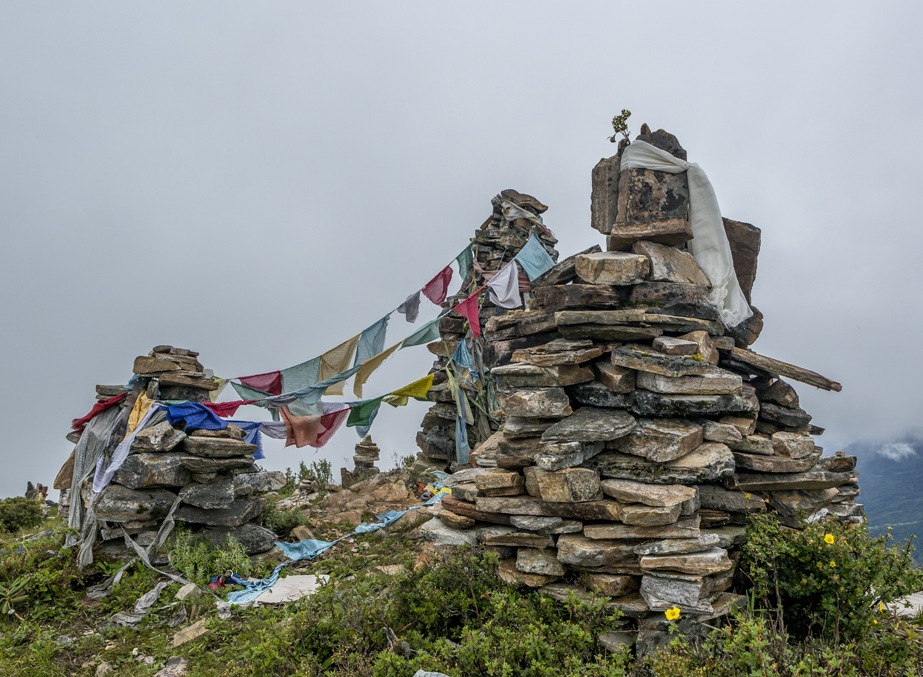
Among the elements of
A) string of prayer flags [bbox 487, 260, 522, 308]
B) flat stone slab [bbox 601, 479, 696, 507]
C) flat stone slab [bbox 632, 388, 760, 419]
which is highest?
string of prayer flags [bbox 487, 260, 522, 308]

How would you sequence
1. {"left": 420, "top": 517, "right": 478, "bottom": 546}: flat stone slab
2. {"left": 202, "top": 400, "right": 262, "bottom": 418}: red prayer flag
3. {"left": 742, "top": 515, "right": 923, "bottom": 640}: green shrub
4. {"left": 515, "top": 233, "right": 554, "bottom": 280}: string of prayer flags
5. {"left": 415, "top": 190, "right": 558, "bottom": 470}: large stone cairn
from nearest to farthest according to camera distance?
{"left": 742, "top": 515, "right": 923, "bottom": 640}: green shrub
{"left": 420, "top": 517, "right": 478, "bottom": 546}: flat stone slab
{"left": 202, "top": 400, "right": 262, "bottom": 418}: red prayer flag
{"left": 515, "top": 233, "right": 554, "bottom": 280}: string of prayer flags
{"left": 415, "top": 190, "right": 558, "bottom": 470}: large stone cairn

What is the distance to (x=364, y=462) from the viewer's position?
14.2m

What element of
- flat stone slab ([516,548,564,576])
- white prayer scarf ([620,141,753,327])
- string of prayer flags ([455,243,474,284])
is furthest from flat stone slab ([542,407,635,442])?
string of prayer flags ([455,243,474,284])

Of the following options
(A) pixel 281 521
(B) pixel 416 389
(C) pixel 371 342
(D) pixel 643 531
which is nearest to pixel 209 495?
(A) pixel 281 521

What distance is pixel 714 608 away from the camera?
4148 mm

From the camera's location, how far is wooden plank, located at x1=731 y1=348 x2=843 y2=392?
→ 17.7ft

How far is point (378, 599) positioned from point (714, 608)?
2.87 meters

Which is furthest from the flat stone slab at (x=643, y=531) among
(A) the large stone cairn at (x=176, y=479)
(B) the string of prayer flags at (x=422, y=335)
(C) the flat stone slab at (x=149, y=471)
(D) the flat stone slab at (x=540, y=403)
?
(B) the string of prayer flags at (x=422, y=335)

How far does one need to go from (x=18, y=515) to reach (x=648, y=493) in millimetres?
13056

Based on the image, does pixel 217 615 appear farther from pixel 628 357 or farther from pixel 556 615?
pixel 628 357

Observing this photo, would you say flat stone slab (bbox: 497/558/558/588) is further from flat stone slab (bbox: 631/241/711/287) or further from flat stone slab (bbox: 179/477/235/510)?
flat stone slab (bbox: 179/477/235/510)

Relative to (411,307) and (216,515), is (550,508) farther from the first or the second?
(411,307)

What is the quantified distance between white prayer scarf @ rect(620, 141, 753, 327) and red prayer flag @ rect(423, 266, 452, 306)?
6.69m

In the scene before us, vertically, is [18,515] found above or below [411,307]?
below
